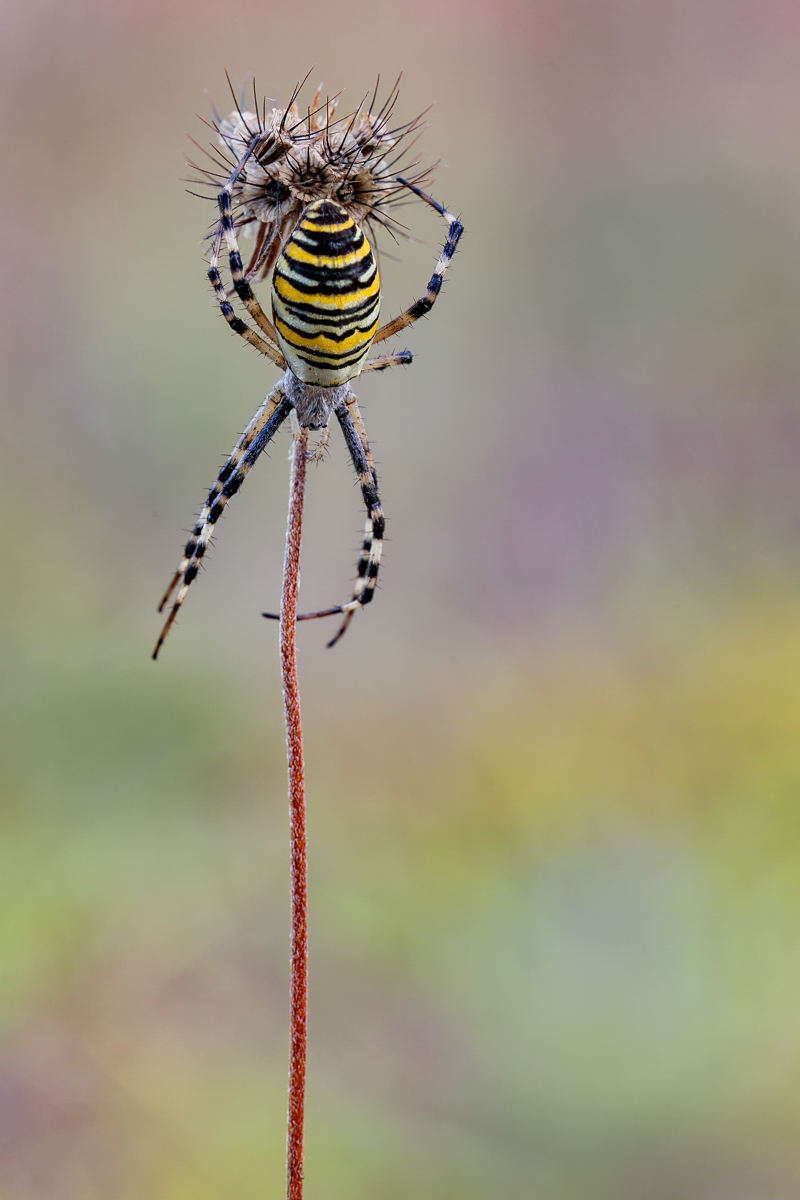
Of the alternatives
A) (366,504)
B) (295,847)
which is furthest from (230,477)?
(295,847)

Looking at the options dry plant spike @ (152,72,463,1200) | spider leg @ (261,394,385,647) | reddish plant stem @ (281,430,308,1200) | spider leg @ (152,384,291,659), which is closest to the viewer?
reddish plant stem @ (281,430,308,1200)

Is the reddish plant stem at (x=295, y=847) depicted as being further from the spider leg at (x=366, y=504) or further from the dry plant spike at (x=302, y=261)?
the spider leg at (x=366, y=504)

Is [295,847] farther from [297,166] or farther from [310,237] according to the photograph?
[297,166]

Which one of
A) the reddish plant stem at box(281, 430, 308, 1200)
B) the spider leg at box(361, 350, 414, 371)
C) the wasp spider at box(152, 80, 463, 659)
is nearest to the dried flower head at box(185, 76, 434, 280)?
the wasp spider at box(152, 80, 463, 659)

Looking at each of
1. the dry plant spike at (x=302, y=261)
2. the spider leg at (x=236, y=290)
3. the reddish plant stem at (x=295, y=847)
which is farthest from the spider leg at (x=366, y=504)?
the reddish plant stem at (x=295, y=847)

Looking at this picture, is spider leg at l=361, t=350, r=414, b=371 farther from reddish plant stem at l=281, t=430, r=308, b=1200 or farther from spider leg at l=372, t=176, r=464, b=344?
reddish plant stem at l=281, t=430, r=308, b=1200

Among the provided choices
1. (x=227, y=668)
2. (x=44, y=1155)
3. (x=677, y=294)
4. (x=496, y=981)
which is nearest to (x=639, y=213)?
(x=677, y=294)
